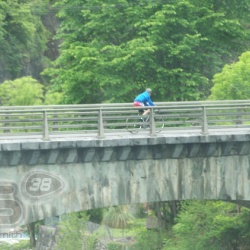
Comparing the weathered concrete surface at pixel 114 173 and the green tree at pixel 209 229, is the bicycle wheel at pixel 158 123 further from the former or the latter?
the green tree at pixel 209 229

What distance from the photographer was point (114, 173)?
93.9 ft

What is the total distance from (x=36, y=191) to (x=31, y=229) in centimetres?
2438

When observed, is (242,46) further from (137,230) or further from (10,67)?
(10,67)

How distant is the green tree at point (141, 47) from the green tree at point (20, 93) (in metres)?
7.32

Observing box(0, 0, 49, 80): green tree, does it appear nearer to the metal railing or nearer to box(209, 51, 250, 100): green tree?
box(209, 51, 250, 100): green tree

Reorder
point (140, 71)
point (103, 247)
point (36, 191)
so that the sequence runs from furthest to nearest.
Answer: point (103, 247)
point (140, 71)
point (36, 191)

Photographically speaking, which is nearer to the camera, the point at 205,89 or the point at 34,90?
the point at 205,89

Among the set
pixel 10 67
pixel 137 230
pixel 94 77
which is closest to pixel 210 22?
pixel 94 77

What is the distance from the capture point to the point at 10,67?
68.8 meters

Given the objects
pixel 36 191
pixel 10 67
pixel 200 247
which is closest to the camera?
pixel 36 191

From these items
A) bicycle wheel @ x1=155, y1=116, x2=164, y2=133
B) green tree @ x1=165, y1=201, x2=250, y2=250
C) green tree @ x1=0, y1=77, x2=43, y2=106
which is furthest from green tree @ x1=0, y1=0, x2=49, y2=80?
bicycle wheel @ x1=155, y1=116, x2=164, y2=133

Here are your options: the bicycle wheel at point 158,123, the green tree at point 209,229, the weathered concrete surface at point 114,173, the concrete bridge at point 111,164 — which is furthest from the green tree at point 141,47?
the weathered concrete surface at point 114,173

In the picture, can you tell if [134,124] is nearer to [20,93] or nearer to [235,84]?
[235,84]

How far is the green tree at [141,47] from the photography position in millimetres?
41125
